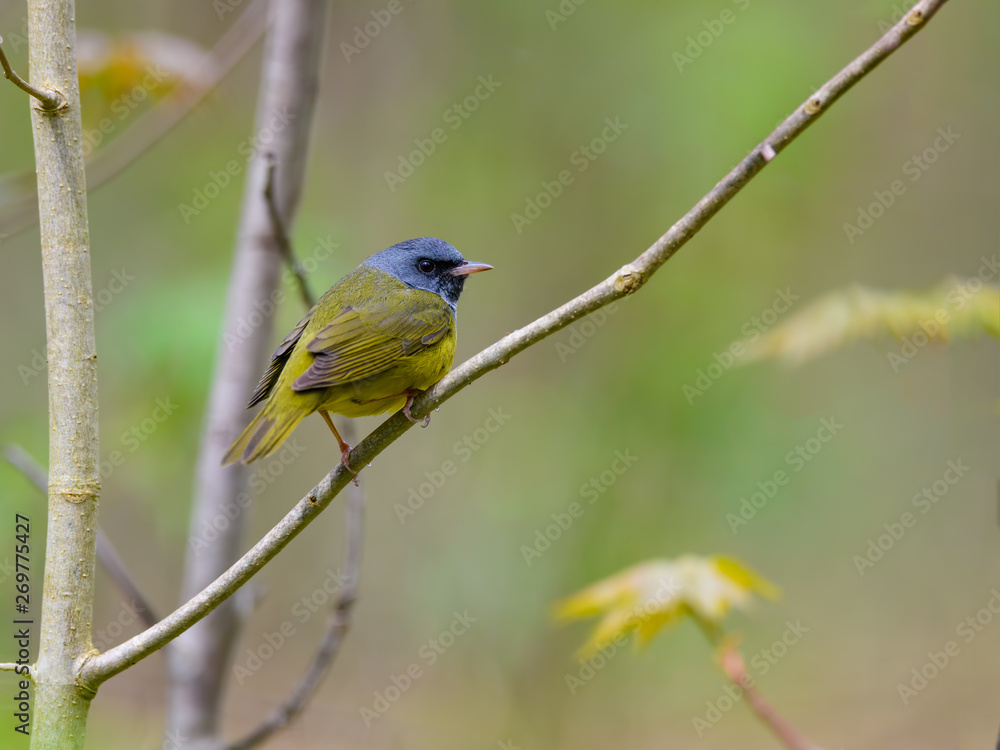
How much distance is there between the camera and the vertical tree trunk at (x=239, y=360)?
172 inches

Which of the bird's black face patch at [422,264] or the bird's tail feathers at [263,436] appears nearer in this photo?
the bird's tail feathers at [263,436]

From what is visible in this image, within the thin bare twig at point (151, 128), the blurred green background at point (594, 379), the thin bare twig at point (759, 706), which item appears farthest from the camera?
the blurred green background at point (594, 379)

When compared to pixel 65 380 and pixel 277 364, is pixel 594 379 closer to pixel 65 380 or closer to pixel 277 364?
pixel 277 364

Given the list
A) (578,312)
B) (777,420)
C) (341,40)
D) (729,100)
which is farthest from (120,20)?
(578,312)

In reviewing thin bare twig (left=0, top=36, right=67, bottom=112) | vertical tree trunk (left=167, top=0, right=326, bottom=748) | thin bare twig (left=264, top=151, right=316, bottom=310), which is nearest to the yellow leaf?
thin bare twig (left=264, top=151, right=316, bottom=310)

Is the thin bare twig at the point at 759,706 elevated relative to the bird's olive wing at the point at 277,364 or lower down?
lower down

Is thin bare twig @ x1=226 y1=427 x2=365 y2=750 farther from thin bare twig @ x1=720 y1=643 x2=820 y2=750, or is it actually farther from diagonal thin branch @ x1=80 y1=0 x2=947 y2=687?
thin bare twig @ x1=720 y1=643 x2=820 y2=750

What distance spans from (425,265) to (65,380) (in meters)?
2.38

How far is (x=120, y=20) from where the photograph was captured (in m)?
9.16

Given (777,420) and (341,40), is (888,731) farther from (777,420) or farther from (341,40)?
(341,40)

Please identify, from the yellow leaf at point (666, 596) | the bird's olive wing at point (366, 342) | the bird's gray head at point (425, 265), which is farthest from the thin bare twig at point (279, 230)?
the yellow leaf at point (666, 596)

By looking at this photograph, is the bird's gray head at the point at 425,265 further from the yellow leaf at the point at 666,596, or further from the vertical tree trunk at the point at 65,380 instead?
the vertical tree trunk at the point at 65,380

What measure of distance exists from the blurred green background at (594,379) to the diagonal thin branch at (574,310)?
305 centimetres

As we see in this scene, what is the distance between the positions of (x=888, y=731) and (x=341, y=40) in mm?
8706
